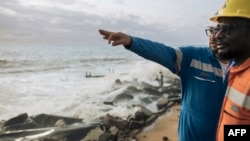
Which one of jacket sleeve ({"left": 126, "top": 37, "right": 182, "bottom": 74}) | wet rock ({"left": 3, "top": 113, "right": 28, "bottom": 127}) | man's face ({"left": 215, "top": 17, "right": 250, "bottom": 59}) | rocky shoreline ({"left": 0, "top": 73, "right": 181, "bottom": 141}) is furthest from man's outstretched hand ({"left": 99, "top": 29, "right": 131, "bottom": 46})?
wet rock ({"left": 3, "top": 113, "right": 28, "bottom": 127})

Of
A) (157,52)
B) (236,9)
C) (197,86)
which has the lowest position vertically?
(197,86)

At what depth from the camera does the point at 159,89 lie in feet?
82.6

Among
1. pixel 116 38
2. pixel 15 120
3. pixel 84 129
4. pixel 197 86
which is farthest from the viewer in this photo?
pixel 15 120

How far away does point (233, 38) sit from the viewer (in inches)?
95.5

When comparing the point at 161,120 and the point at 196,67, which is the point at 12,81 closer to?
the point at 161,120

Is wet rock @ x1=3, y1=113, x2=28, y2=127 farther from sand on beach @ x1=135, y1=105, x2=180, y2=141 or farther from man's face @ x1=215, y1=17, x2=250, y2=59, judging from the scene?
man's face @ x1=215, y1=17, x2=250, y2=59

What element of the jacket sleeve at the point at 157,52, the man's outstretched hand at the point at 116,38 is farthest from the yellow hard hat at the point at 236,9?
the man's outstretched hand at the point at 116,38

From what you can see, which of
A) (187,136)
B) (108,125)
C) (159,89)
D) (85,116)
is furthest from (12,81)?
(187,136)

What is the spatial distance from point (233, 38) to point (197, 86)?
0.75 meters

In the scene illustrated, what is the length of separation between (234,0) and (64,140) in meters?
9.61

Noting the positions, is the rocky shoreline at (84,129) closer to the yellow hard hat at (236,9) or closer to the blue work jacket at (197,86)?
the blue work jacket at (197,86)

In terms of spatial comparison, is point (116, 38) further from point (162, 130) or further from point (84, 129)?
point (84, 129)

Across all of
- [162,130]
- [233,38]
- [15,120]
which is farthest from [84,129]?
[233,38]

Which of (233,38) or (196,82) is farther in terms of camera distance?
(196,82)
